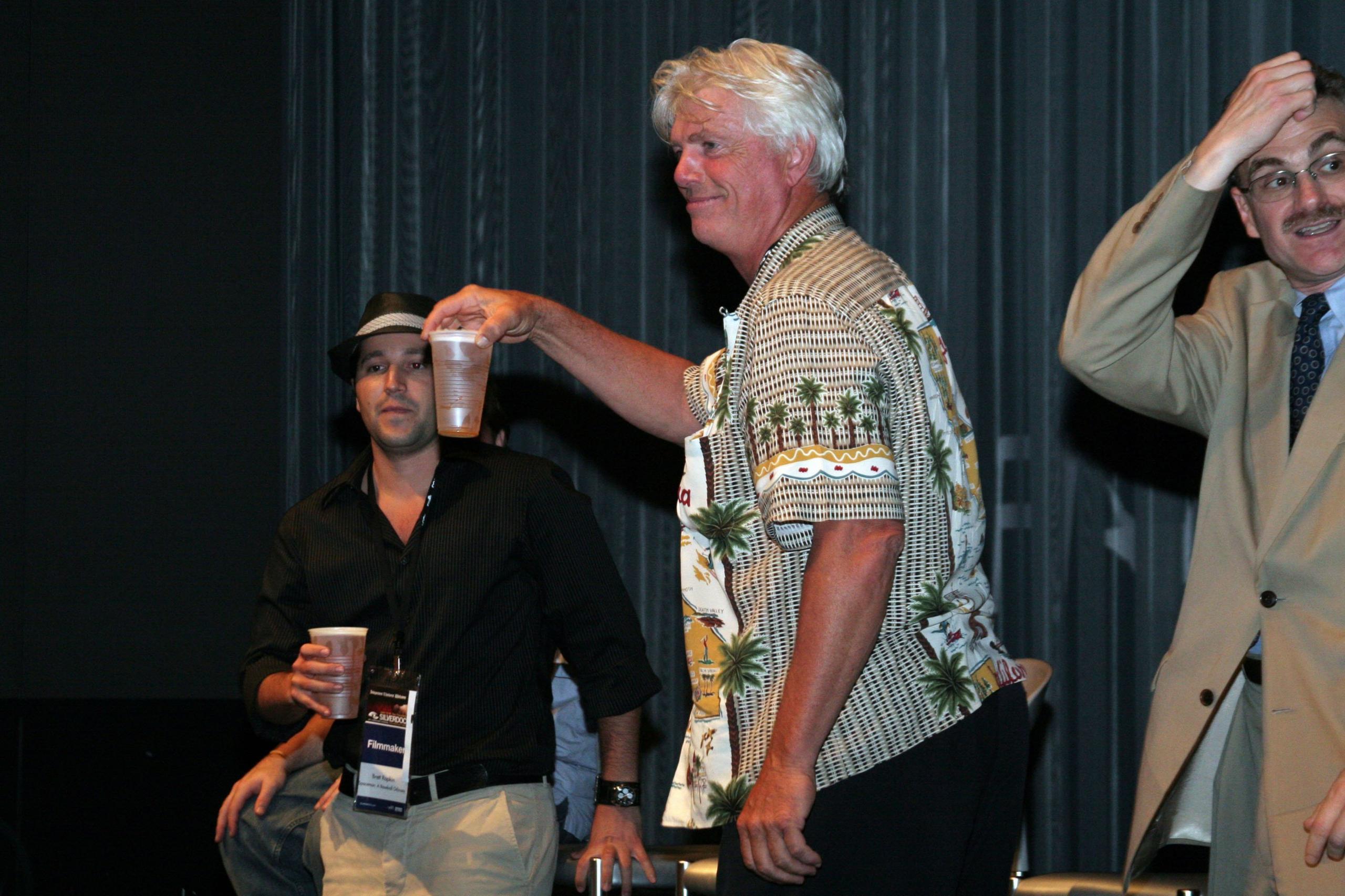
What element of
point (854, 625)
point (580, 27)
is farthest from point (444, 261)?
point (854, 625)

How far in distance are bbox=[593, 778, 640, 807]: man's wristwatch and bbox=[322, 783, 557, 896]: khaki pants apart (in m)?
0.13

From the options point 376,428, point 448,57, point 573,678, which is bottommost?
point 573,678

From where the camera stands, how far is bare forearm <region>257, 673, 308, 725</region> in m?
2.64

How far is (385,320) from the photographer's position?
2.91m

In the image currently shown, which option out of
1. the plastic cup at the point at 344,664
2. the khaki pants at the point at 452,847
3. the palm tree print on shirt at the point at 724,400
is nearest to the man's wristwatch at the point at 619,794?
the khaki pants at the point at 452,847

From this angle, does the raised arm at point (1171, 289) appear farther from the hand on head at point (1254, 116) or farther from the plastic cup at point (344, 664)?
the plastic cup at point (344, 664)

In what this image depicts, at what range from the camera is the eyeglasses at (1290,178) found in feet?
6.27

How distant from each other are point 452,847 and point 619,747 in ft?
1.35

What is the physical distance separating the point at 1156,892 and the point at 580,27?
293 centimetres

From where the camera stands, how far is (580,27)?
4.03 metres

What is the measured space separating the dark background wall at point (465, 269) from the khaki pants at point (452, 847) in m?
1.27

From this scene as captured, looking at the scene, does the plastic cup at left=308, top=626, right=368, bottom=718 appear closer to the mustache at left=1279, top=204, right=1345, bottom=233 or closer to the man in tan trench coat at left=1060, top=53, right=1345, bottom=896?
the man in tan trench coat at left=1060, top=53, right=1345, bottom=896

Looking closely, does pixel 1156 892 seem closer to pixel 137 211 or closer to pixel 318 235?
pixel 318 235

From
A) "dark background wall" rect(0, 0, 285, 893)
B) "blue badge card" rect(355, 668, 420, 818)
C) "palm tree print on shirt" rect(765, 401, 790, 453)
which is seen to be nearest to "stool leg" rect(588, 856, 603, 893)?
"blue badge card" rect(355, 668, 420, 818)
